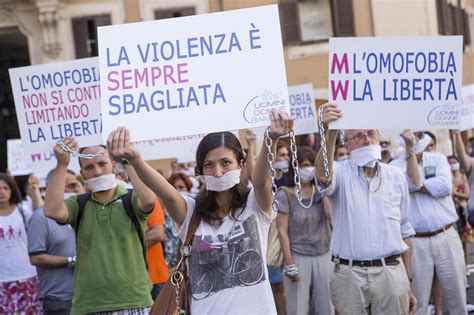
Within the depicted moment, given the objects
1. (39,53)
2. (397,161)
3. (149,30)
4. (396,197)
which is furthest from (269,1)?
(149,30)

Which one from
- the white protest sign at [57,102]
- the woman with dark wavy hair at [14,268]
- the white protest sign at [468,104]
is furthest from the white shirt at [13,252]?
the white protest sign at [468,104]

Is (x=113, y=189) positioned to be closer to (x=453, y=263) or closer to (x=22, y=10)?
(x=453, y=263)

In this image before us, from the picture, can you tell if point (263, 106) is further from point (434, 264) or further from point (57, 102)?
point (434, 264)

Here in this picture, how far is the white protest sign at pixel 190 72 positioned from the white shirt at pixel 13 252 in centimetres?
427

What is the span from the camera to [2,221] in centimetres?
921

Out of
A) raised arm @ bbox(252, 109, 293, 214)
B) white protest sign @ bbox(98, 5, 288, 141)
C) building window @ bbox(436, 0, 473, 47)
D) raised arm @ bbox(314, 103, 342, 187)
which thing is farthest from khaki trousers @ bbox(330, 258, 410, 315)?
building window @ bbox(436, 0, 473, 47)

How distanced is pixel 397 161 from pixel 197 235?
5.23 m

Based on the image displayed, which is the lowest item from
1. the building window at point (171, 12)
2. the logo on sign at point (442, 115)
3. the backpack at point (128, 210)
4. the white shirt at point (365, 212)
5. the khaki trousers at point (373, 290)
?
the khaki trousers at point (373, 290)

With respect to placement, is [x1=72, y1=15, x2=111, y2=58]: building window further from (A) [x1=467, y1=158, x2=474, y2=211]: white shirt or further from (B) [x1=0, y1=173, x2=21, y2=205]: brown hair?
(A) [x1=467, y1=158, x2=474, y2=211]: white shirt

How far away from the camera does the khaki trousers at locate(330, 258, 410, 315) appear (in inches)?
277

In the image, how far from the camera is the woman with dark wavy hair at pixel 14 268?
29.8 feet

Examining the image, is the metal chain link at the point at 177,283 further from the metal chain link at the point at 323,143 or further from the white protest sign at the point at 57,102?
the white protest sign at the point at 57,102

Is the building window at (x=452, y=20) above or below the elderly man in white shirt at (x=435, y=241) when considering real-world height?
above

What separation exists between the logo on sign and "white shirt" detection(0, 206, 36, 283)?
3.99 m
